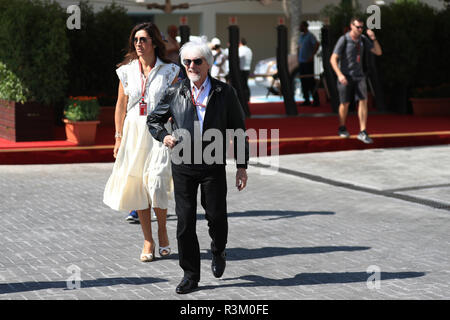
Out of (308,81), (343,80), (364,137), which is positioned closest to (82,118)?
(343,80)

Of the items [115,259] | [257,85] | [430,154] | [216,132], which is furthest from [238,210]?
[257,85]

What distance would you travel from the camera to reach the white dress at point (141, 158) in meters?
7.56

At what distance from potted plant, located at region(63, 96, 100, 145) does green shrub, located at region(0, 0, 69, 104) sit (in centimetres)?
41

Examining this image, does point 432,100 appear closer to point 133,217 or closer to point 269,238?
point 133,217

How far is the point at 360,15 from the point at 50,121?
307 inches

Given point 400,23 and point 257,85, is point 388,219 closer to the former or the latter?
point 400,23

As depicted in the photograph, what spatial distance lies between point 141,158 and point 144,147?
9cm

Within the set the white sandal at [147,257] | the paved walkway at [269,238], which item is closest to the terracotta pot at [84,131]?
the paved walkway at [269,238]

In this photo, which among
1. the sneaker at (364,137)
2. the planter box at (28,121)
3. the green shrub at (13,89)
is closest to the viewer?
the green shrub at (13,89)

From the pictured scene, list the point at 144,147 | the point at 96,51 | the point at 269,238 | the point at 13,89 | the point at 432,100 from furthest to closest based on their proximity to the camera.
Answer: the point at 432,100 → the point at 96,51 → the point at 13,89 → the point at 269,238 → the point at 144,147

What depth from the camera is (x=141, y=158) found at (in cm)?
762

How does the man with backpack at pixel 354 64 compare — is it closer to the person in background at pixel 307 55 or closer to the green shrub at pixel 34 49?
the green shrub at pixel 34 49

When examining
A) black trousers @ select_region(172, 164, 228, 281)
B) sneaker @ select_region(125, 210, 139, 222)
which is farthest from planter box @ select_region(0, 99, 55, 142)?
black trousers @ select_region(172, 164, 228, 281)

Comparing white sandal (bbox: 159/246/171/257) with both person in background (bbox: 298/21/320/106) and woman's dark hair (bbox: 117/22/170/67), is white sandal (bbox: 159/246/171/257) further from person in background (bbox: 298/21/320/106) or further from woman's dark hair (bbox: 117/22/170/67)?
person in background (bbox: 298/21/320/106)
